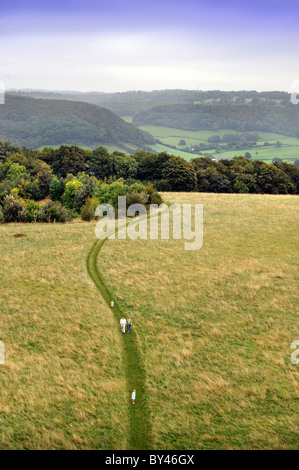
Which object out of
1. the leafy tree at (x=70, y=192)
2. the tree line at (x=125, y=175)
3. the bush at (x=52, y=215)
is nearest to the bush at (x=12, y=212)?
the bush at (x=52, y=215)

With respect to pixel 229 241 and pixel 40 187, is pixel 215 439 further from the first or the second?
pixel 40 187

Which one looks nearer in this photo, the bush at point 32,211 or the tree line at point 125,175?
the bush at point 32,211

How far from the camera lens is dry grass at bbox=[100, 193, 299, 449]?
1705cm

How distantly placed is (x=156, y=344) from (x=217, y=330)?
4.91m

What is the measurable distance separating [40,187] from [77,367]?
75284 millimetres

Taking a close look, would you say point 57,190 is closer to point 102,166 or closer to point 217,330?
point 102,166

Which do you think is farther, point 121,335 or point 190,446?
point 121,335

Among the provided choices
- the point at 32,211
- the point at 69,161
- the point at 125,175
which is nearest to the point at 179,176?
the point at 125,175

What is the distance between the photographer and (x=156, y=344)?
2356 cm

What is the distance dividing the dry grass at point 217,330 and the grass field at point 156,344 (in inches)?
3.2

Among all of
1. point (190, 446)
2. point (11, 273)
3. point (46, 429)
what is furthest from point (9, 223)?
point (190, 446)

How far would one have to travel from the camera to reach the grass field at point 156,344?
662 inches

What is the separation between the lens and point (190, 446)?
52.1 feet

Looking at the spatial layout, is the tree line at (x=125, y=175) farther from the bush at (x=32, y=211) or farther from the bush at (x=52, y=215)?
the bush at (x=52, y=215)
